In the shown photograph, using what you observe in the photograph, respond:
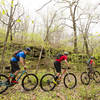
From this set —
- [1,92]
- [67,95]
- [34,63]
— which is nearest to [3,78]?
[1,92]

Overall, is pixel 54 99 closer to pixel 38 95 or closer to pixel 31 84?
pixel 38 95

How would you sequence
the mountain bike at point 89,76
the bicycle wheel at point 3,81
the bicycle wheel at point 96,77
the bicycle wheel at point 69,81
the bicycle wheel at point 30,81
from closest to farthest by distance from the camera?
the bicycle wheel at point 3,81 < the bicycle wheel at point 30,81 < the bicycle wheel at point 69,81 < the mountain bike at point 89,76 < the bicycle wheel at point 96,77

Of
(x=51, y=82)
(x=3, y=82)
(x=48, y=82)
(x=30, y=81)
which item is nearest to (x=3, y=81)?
(x=3, y=82)

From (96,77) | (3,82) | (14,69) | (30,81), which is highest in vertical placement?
(14,69)

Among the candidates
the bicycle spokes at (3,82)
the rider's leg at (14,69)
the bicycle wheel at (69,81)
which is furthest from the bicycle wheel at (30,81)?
the bicycle wheel at (69,81)

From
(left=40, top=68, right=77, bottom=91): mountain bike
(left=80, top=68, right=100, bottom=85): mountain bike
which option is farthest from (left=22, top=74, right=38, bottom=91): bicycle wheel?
(left=80, top=68, right=100, bottom=85): mountain bike

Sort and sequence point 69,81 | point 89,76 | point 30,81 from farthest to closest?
point 89,76 < point 69,81 < point 30,81

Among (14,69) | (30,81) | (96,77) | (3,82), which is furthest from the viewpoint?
(96,77)

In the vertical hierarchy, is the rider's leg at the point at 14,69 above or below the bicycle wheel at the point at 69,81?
above

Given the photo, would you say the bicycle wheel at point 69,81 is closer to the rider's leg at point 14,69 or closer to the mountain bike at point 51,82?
the mountain bike at point 51,82

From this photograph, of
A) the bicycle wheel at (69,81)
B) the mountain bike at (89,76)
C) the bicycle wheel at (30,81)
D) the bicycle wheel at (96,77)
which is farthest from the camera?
the bicycle wheel at (96,77)

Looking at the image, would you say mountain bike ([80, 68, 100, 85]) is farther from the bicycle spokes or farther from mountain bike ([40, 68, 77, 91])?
the bicycle spokes

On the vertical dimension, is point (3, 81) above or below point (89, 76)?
above

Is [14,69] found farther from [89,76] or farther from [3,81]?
[89,76]
